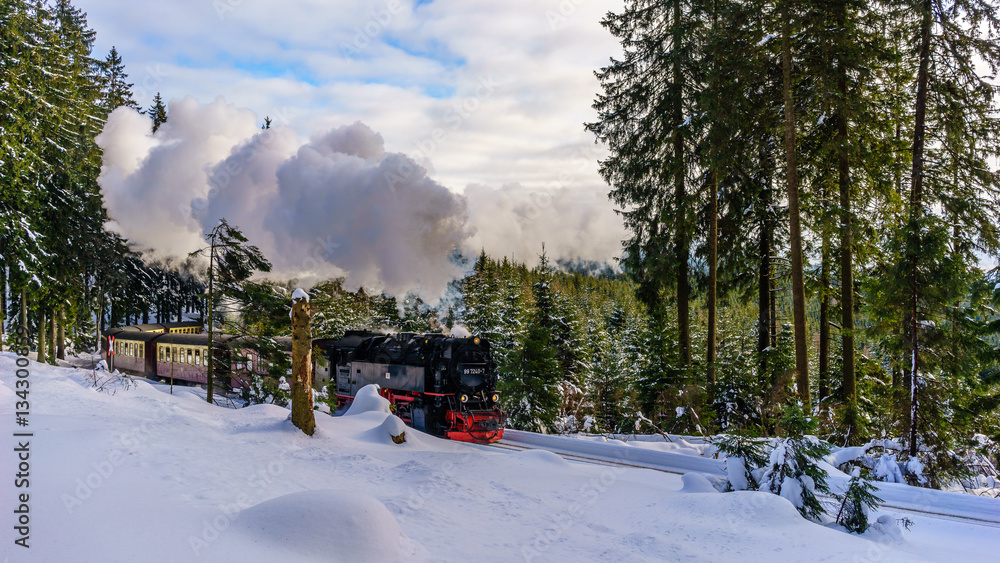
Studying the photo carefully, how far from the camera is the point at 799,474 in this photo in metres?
8.08

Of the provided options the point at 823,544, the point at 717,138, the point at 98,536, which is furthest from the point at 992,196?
the point at 98,536

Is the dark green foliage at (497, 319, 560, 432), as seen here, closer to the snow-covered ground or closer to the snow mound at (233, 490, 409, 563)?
the snow-covered ground

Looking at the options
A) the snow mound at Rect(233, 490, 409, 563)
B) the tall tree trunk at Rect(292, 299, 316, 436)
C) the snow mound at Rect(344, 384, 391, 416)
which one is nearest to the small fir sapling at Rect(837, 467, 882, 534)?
the snow mound at Rect(233, 490, 409, 563)

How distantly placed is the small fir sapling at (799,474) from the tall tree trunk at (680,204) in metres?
9.02

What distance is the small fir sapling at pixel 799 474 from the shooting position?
7.88m

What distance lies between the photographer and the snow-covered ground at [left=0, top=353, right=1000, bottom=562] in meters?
4.86

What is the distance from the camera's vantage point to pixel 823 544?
6473 millimetres

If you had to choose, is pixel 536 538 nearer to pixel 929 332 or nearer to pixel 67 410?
pixel 67 410

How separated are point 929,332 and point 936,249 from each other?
1.76m

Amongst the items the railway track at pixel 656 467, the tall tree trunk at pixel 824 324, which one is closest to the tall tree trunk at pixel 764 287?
the tall tree trunk at pixel 824 324

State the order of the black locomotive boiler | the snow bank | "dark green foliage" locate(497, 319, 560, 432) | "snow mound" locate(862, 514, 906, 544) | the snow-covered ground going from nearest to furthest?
the snow-covered ground
"snow mound" locate(862, 514, 906, 544)
the snow bank
the black locomotive boiler
"dark green foliage" locate(497, 319, 560, 432)

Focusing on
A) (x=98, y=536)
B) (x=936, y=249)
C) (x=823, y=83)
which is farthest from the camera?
(x=823, y=83)

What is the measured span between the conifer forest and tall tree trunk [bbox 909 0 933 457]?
42 millimetres

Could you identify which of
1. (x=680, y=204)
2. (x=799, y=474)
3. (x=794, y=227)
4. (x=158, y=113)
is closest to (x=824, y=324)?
(x=794, y=227)
